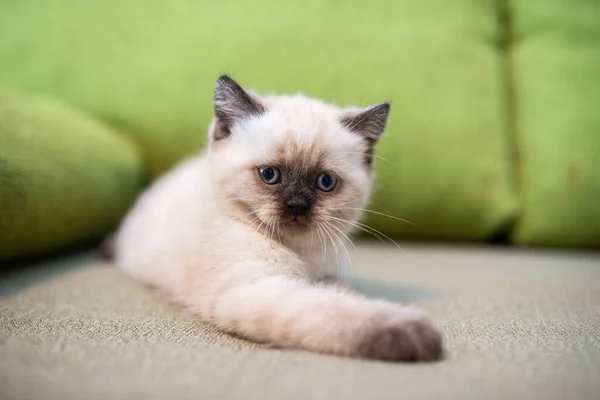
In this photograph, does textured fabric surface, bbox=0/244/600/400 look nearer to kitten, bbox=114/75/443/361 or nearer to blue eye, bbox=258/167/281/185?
kitten, bbox=114/75/443/361

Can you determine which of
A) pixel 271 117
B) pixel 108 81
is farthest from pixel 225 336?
pixel 108 81

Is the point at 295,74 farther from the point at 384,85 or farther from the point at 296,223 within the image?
the point at 296,223

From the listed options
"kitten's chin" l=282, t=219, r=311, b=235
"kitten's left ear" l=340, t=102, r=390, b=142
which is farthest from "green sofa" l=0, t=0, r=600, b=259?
"kitten's chin" l=282, t=219, r=311, b=235

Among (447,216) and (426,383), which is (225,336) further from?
(447,216)

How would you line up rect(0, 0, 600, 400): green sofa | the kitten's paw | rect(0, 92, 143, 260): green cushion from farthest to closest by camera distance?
1. rect(0, 0, 600, 400): green sofa
2. rect(0, 92, 143, 260): green cushion
3. the kitten's paw

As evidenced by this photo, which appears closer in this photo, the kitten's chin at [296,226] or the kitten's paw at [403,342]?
the kitten's paw at [403,342]

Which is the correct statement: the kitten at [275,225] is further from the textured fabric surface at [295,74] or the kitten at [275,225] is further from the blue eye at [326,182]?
the textured fabric surface at [295,74]

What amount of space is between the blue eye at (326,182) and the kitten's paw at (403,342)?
462 mm

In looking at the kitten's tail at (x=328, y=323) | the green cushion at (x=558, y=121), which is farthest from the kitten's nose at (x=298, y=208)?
the green cushion at (x=558, y=121)

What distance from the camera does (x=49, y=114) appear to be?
165 cm

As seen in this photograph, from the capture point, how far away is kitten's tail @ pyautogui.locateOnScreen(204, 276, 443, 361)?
85 cm

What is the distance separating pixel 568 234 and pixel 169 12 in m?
1.99

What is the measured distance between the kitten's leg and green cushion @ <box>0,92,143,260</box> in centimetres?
73

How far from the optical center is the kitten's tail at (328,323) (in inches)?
33.6
